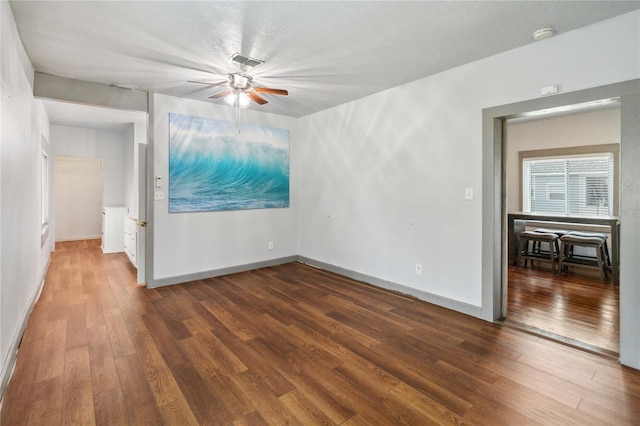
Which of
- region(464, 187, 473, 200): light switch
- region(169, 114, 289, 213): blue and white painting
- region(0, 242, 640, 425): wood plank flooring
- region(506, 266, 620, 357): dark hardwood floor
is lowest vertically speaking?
region(0, 242, 640, 425): wood plank flooring

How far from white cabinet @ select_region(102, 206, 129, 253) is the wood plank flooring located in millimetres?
3129

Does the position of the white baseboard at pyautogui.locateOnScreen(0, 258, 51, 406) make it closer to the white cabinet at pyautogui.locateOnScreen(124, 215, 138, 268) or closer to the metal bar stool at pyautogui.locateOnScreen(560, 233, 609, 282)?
the white cabinet at pyautogui.locateOnScreen(124, 215, 138, 268)

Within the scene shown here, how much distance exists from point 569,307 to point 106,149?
912 centimetres

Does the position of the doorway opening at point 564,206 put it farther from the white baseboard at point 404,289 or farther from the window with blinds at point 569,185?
the white baseboard at point 404,289

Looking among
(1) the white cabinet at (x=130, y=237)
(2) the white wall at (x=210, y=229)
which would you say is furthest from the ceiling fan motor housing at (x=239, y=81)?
(1) the white cabinet at (x=130, y=237)

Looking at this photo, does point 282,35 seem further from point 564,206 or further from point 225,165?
point 564,206

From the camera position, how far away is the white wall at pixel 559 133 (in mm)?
5234

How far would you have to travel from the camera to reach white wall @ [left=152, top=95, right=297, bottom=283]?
435 centimetres

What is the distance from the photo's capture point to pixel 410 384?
7.07ft

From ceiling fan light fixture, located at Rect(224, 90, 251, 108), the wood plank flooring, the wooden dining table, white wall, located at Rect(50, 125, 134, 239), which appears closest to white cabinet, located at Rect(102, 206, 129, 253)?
white wall, located at Rect(50, 125, 134, 239)

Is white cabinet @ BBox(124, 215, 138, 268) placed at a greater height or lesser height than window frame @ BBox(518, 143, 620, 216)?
lesser

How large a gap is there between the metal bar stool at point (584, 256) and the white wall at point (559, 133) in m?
1.41

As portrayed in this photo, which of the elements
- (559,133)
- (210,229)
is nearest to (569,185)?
(559,133)

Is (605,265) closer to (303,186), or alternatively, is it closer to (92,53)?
(303,186)
